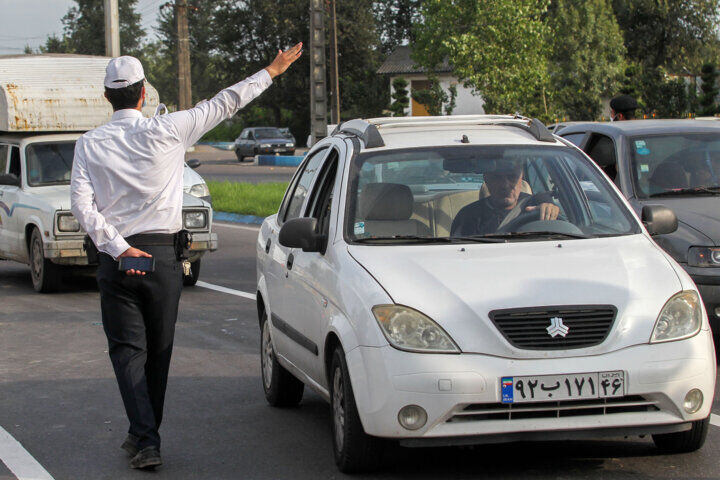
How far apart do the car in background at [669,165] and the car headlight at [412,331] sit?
3681 millimetres

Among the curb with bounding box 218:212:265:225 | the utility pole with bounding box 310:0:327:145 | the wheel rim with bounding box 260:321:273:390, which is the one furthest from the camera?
the utility pole with bounding box 310:0:327:145

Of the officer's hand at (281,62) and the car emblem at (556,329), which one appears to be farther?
the officer's hand at (281,62)

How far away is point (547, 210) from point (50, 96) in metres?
9.07

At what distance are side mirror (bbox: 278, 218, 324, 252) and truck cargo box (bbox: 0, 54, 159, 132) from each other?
849 centimetres

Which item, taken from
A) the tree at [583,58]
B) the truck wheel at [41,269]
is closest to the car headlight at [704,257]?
the truck wheel at [41,269]

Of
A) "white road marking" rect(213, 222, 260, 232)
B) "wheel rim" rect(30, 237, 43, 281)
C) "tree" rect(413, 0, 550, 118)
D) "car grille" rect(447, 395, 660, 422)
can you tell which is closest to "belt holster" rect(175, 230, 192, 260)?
"car grille" rect(447, 395, 660, 422)

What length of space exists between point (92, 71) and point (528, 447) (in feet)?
34.2


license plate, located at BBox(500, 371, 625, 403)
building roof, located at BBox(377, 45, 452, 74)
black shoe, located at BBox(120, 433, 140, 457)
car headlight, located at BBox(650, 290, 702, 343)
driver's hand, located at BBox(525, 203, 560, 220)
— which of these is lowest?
black shoe, located at BBox(120, 433, 140, 457)

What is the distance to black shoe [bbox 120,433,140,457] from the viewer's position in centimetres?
559

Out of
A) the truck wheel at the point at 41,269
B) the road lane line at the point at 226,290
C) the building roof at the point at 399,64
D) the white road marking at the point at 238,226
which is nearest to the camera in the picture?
the road lane line at the point at 226,290

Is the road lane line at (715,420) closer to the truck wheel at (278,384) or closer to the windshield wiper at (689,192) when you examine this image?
the truck wheel at (278,384)

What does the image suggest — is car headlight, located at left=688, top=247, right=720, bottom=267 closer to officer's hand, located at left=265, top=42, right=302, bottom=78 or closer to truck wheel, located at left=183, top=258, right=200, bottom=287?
officer's hand, located at left=265, top=42, right=302, bottom=78

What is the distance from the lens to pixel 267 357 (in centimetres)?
705

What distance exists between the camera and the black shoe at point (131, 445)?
559 centimetres
